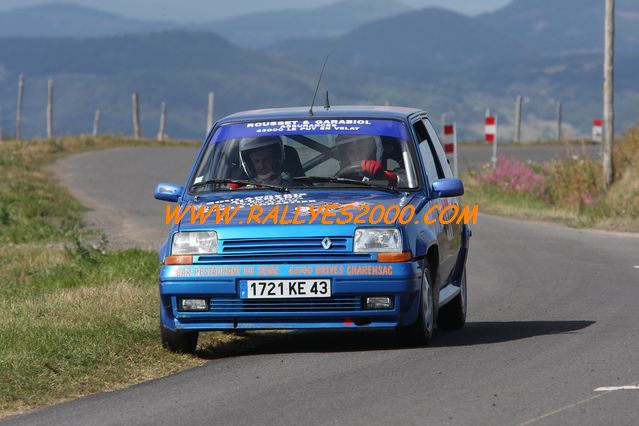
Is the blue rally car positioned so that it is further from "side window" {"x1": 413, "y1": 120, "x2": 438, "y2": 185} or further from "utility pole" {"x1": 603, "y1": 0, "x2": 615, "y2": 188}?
"utility pole" {"x1": 603, "y1": 0, "x2": 615, "y2": 188}

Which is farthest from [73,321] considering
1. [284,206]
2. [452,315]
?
[452,315]

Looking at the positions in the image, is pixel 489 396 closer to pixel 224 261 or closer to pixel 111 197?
pixel 224 261

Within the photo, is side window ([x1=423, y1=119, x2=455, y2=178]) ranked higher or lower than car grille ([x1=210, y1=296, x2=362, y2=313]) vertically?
higher

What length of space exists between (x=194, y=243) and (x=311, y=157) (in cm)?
148

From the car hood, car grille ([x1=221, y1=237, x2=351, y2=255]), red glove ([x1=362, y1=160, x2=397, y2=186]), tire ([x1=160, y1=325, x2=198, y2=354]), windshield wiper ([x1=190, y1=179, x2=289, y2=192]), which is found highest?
red glove ([x1=362, y1=160, x2=397, y2=186])

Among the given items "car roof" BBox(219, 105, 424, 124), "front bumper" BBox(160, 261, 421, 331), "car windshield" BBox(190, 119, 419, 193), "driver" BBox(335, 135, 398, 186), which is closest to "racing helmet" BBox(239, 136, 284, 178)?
"car windshield" BBox(190, 119, 419, 193)

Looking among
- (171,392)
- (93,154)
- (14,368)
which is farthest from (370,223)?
(93,154)

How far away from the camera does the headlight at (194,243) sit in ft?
30.8

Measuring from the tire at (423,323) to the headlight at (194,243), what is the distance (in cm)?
137

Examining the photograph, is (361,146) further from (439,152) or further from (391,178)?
(439,152)

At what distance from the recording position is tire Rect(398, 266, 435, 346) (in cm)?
958

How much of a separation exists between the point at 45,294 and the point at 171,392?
5834mm

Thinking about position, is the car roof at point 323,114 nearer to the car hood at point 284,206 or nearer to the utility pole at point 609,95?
the car hood at point 284,206

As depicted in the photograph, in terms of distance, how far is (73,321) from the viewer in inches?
443
